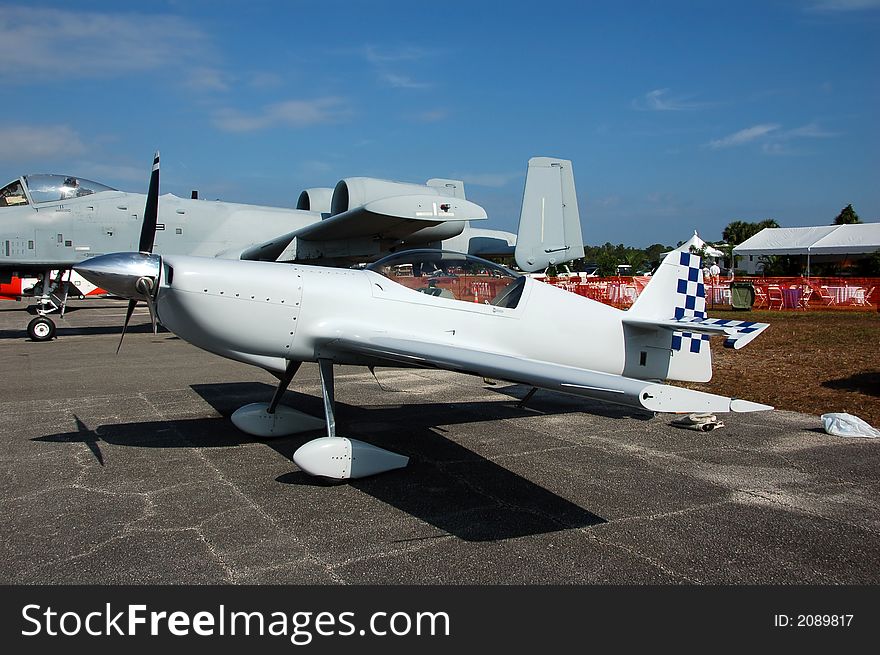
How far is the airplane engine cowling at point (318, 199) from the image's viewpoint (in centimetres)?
1966

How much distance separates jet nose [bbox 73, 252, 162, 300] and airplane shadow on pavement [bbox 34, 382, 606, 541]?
1659mm

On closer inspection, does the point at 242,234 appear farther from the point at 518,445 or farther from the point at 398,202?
the point at 518,445

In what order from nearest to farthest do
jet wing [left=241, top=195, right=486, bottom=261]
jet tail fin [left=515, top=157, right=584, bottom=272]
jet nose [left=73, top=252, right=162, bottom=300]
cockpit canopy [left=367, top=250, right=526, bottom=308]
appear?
jet nose [left=73, top=252, right=162, bottom=300] → cockpit canopy [left=367, top=250, right=526, bottom=308] → jet wing [left=241, top=195, right=486, bottom=261] → jet tail fin [left=515, top=157, right=584, bottom=272]

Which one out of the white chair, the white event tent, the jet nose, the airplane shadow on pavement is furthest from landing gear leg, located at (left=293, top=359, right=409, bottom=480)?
the white event tent

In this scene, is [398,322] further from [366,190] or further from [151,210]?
[366,190]

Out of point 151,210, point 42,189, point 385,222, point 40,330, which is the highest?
point 42,189

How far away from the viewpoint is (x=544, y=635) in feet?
9.96

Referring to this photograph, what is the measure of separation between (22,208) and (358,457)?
13684 mm

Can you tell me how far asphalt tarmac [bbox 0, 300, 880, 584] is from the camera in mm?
3715

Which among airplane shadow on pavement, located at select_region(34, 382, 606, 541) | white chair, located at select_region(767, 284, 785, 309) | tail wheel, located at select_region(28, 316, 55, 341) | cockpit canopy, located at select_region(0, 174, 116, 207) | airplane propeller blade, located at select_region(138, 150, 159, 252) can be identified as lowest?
airplane shadow on pavement, located at select_region(34, 382, 606, 541)

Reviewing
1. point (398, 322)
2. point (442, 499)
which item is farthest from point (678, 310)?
point (442, 499)

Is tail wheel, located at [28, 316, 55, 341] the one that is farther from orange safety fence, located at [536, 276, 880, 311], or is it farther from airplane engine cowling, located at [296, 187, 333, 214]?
orange safety fence, located at [536, 276, 880, 311]

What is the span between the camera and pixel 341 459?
5.17m

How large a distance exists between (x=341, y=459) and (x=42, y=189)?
13801mm
